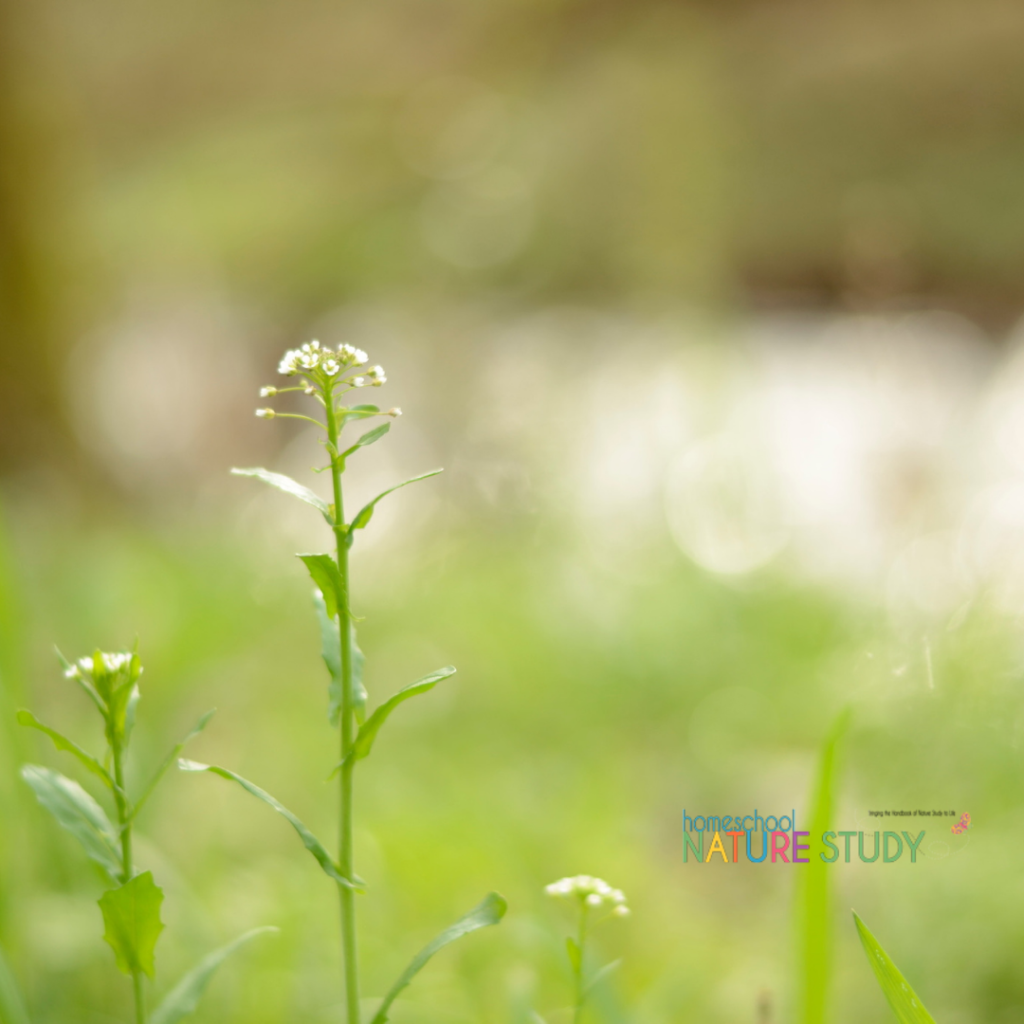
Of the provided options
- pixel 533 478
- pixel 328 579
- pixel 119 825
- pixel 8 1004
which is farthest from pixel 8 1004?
pixel 533 478

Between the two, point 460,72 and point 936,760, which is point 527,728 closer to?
point 936,760

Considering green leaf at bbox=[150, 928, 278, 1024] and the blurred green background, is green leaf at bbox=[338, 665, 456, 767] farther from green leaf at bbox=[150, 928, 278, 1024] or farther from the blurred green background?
the blurred green background

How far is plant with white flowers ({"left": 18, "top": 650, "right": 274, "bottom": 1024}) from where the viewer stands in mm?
254

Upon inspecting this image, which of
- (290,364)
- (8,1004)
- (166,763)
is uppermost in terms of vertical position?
(290,364)

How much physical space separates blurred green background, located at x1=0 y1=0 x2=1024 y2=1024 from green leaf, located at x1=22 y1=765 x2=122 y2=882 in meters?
0.18

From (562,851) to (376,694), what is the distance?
38 cm

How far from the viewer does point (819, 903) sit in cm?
34

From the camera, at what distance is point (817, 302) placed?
425 cm

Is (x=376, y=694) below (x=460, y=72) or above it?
below

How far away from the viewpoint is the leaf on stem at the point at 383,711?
0.24m

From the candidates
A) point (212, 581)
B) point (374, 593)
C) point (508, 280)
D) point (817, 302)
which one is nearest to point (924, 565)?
point (374, 593)

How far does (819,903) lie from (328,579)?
23 centimetres

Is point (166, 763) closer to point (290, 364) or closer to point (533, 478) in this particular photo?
point (290, 364)

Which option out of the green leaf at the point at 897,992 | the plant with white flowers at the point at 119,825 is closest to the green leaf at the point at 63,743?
the plant with white flowers at the point at 119,825
